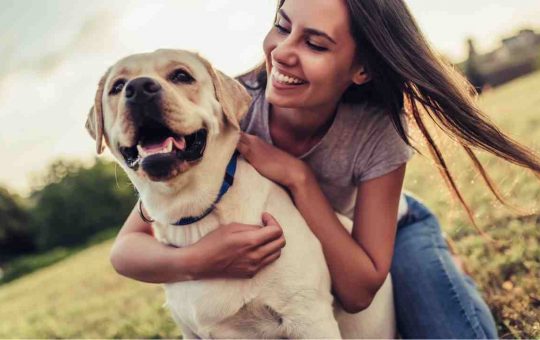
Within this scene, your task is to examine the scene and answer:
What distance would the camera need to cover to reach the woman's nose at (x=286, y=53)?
2455mm

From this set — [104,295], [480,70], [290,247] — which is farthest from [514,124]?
[480,70]

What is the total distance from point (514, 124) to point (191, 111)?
24.7 ft

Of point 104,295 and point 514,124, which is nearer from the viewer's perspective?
point 104,295

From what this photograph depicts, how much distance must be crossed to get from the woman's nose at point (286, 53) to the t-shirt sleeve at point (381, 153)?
568 millimetres

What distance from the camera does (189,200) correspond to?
7.77ft

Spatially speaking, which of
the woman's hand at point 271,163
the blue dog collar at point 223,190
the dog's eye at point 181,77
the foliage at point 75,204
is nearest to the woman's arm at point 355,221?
the woman's hand at point 271,163

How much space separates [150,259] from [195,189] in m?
0.40

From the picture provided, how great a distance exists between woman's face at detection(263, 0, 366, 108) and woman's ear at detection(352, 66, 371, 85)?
83 millimetres

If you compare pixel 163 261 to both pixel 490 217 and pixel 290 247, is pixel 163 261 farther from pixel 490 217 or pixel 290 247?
pixel 490 217

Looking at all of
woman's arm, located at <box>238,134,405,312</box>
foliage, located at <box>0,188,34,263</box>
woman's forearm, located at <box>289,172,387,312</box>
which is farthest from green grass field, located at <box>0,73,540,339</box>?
foliage, located at <box>0,188,34,263</box>

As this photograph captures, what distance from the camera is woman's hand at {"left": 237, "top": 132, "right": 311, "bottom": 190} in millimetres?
2500

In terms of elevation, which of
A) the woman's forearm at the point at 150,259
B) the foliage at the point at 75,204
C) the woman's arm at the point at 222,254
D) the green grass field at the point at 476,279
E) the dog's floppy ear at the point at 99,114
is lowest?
the foliage at the point at 75,204

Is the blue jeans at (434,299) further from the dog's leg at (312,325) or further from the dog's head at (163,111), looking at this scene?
the dog's head at (163,111)

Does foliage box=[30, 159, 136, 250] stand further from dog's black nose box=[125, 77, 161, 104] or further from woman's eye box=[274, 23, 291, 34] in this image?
dog's black nose box=[125, 77, 161, 104]
